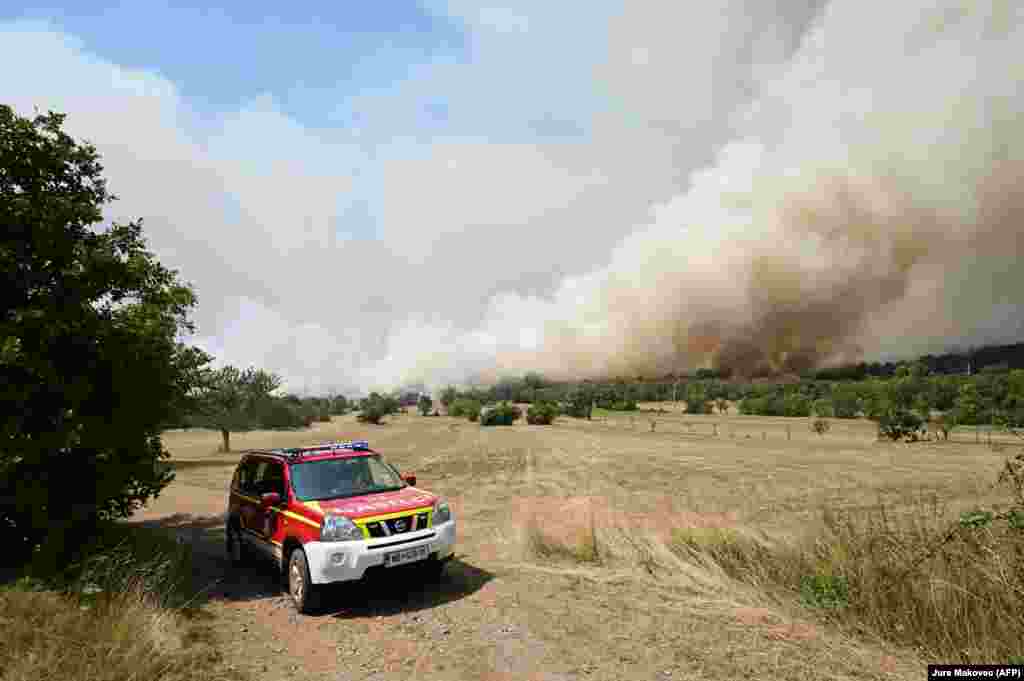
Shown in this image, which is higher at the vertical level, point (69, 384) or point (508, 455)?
point (69, 384)

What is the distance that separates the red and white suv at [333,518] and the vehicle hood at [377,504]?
0.01 m

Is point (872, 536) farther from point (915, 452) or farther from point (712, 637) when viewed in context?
point (915, 452)

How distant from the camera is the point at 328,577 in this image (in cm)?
656

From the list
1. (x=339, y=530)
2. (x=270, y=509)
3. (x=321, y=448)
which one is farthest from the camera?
(x=321, y=448)

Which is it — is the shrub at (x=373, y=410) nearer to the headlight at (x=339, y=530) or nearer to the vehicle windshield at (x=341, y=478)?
the vehicle windshield at (x=341, y=478)

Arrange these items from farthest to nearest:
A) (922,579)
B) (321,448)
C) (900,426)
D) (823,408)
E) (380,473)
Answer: (823,408)
(900,426)
(321,448)
(380,473)
(922,579)

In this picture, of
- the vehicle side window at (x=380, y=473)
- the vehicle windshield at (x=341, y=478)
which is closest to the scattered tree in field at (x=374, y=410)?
the vehicle side window at (x=380, y=473)

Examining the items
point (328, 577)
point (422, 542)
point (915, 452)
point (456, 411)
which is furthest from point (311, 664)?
point (456, 411)

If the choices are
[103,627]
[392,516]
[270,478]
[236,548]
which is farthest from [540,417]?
[103,627]

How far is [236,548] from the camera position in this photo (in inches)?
375

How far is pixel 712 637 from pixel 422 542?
344 centimetres

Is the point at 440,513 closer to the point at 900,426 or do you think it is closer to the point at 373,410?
the point at 900,426

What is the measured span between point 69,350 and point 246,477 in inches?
125

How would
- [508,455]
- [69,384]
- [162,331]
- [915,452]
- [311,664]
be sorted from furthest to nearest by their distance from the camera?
[915,452], [508,455], [162,331], [69,384], [311,664]
